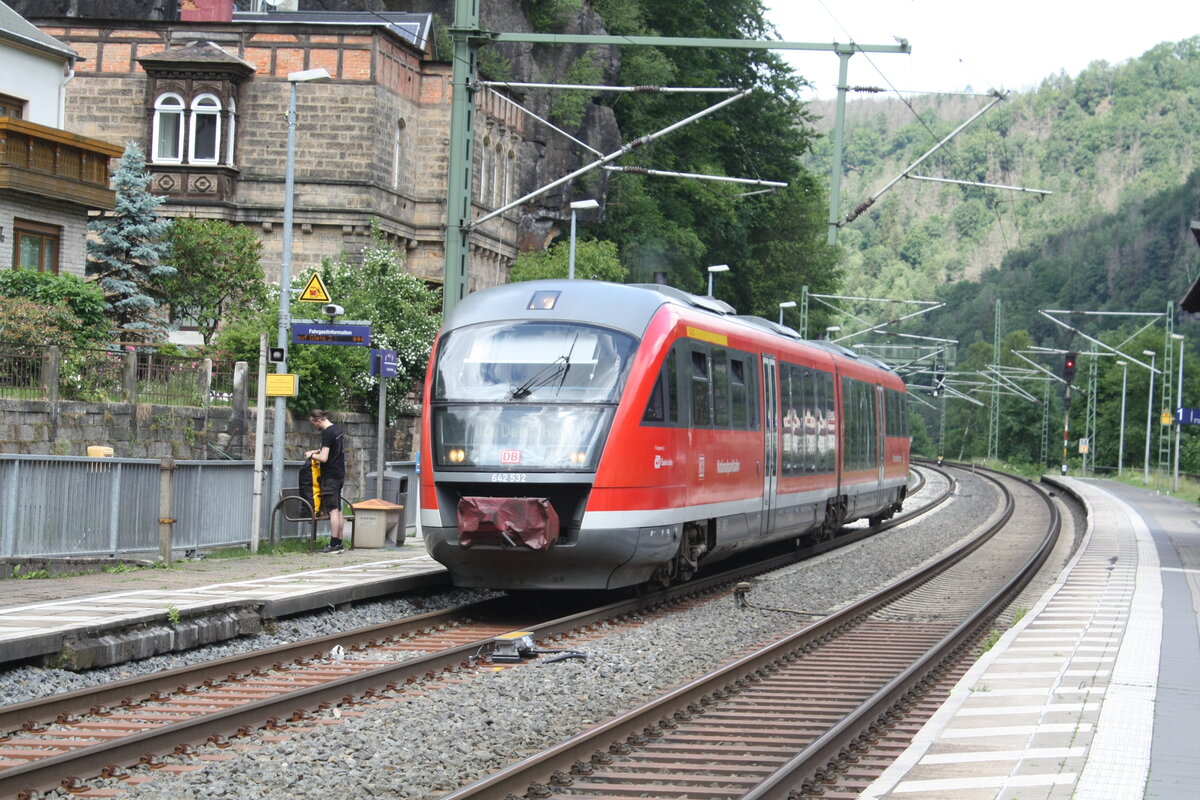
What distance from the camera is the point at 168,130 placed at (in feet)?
129

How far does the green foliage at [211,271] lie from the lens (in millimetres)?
34812

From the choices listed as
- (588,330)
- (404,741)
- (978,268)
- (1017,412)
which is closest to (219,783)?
(404,741)

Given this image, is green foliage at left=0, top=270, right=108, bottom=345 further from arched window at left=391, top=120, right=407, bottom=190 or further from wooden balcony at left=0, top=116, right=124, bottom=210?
arched window at left=391, top=120, right=407, bottom=190

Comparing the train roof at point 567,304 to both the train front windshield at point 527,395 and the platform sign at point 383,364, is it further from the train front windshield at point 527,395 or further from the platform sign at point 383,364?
the platform sign at point 383,364

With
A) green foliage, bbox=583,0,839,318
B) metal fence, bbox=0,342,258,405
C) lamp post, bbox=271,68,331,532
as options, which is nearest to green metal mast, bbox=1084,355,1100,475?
green foliage, bbox=583,0,839,318

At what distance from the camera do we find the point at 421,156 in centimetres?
4200

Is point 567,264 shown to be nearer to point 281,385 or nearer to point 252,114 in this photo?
point 252,114

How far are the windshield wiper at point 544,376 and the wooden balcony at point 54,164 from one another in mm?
17748

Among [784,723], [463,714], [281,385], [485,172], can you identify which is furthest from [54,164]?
[784,723]

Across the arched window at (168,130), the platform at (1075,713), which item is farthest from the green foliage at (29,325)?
the arched window at (168,130)

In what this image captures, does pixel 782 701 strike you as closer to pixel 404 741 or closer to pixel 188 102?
pixel 404 741

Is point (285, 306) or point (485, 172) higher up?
point (485, 172)

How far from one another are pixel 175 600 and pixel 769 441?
916cm

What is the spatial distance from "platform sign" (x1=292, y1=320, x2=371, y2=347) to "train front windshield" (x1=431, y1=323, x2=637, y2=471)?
16.4 feet
